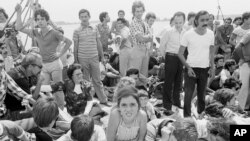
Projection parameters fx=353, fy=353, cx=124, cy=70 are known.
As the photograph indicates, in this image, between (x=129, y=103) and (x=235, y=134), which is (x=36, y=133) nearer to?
(x=129, y=103)

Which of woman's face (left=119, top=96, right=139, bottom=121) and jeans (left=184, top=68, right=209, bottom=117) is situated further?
jeans (left=184, top=68, right=209, bottom=117)

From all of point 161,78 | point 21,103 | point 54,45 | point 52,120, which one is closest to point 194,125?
point 52,120

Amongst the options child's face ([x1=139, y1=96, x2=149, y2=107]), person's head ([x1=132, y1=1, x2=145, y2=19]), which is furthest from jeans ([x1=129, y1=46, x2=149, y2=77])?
child's face ([x1=139, y1=96, x2=149, y2=107])

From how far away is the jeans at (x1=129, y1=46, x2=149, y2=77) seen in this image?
17.9 ft

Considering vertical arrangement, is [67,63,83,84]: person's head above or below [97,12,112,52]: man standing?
below

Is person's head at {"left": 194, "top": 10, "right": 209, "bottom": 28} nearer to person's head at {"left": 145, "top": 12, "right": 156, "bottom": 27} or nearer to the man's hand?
the man's hand

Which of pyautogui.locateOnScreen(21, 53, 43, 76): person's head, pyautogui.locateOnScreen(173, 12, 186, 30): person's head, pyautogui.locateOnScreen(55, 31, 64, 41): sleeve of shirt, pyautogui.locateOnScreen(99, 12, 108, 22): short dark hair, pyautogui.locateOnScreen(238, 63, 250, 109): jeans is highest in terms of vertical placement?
pyautogui.locateOnScreen(99, 12, 108, 22): short dark hair

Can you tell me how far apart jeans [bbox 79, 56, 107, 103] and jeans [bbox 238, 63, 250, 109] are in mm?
2103

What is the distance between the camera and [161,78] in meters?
6.18

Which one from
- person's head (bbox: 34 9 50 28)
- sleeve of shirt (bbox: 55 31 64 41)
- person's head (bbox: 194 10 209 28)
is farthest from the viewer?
sleeve of shirt (bbox: 55 31 64 41)

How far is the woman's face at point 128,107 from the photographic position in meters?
3.17

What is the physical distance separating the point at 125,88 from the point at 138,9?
235 centimetres

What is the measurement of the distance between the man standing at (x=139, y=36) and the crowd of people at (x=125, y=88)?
0.02 metres

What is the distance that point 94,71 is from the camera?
5566 millimetres
